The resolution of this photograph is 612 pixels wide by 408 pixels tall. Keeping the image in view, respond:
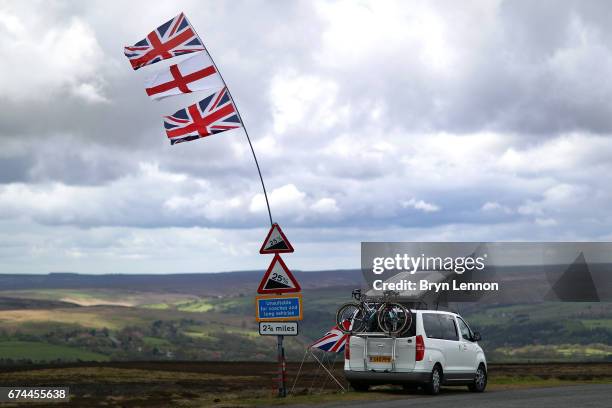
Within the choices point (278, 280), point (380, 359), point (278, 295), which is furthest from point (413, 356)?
point (278, 280)

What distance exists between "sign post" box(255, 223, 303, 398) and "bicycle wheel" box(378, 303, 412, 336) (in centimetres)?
278

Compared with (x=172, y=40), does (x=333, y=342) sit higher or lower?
lower

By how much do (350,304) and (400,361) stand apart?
6.24 ft

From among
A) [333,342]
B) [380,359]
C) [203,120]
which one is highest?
[203,120]

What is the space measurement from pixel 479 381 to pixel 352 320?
423 cm

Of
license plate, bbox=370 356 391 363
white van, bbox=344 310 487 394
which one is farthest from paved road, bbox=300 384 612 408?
license plate, bbox=370 356 391 363

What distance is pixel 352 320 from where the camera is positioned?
78.4 ft

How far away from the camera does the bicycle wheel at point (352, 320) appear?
23.8 meters

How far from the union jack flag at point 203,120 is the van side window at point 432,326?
6.55 m

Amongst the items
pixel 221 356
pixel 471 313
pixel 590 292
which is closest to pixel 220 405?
pixel 590 292

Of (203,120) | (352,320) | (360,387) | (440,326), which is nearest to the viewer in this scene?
(352,320)

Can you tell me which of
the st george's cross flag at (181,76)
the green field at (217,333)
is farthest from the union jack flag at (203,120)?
the green field at (217,333)

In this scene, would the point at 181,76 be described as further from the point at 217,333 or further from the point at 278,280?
the point at 217,333

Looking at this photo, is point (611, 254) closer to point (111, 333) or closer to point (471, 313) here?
point (111, 333)
